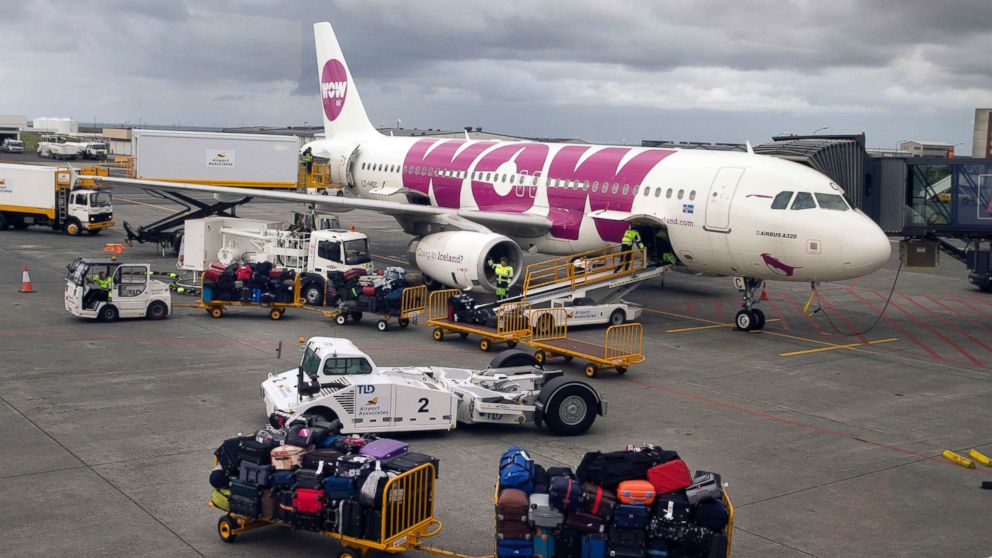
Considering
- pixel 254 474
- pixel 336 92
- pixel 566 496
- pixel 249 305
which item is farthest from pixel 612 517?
pixel 336 92

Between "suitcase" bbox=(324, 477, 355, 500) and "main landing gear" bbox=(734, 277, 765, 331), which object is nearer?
"suitcase" bbox=(324, 477, 355, 500)

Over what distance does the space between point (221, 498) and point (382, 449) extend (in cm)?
227

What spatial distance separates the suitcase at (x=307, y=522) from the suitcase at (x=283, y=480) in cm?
41

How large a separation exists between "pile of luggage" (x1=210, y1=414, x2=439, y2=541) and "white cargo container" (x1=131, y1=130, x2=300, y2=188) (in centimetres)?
3136

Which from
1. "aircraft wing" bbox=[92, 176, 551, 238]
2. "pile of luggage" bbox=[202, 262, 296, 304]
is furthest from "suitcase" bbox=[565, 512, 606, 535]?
"aircraft wing" bbox=[92, 176, 551, 238]

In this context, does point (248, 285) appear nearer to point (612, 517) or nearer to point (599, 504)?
point (599, 504)

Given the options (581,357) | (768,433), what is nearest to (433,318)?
(581,357)

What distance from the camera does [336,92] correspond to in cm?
4884

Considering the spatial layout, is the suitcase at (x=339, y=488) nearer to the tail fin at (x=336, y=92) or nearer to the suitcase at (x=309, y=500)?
the suitcase at (x=309, y=500)

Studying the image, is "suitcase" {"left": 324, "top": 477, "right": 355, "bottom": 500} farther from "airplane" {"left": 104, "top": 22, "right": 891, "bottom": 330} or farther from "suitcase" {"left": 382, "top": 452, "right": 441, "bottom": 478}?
"airplane" {"left": 104, "top": 22, "right": 891, "bottom": 330}

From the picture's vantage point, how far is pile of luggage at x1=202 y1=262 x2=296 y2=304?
30.3 m

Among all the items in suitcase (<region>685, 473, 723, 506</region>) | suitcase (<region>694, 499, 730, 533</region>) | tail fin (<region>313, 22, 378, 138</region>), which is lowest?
suitcase (<region>694, 499, 730, 533</region>)

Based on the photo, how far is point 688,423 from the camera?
802 inches

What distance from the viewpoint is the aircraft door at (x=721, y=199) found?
2941 cm
